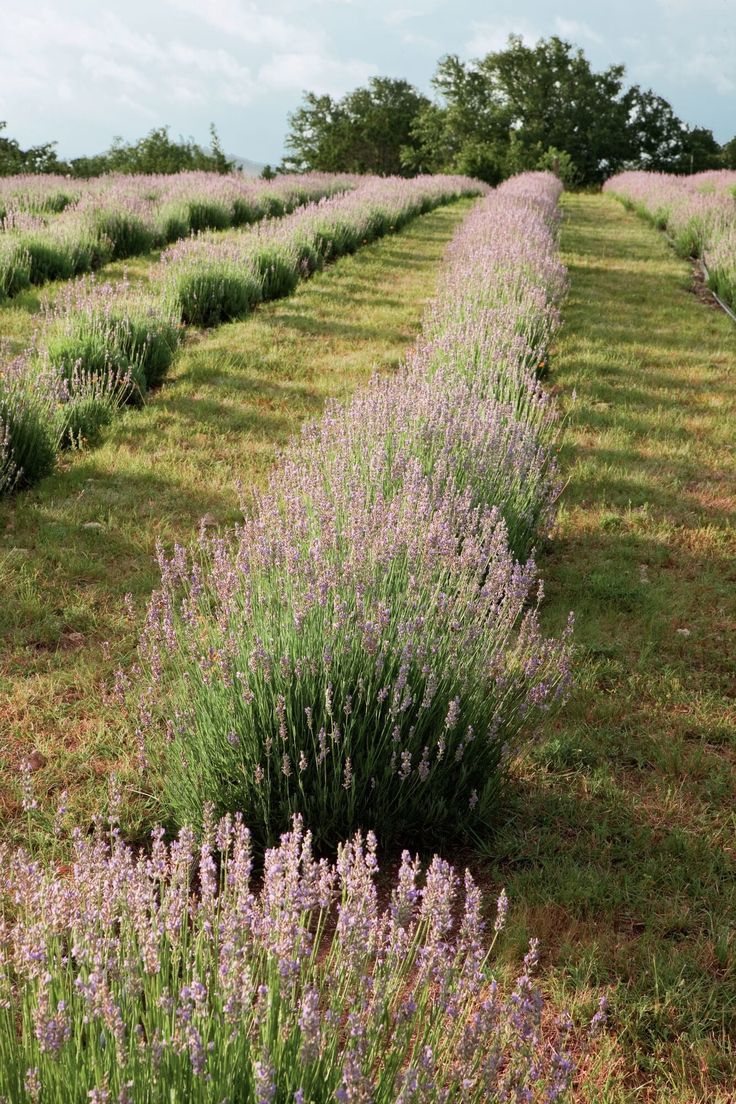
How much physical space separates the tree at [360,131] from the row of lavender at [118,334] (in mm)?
37934

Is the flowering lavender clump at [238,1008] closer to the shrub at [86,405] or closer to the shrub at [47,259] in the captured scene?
the shrub at [86,405]

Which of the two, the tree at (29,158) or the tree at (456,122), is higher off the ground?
the tree at (456,122)

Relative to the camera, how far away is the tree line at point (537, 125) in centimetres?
4541

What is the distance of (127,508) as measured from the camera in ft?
17.7

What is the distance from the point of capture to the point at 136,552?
489 centimetres

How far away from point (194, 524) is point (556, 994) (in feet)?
11.5

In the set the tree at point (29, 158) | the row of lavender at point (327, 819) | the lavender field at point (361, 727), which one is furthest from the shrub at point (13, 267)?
the tree at point (29, 158)

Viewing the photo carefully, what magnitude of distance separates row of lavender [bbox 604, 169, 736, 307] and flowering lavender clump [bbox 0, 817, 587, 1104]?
11.4m

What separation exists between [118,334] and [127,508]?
8.12 ft

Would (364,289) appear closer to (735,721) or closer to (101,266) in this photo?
(101,266)

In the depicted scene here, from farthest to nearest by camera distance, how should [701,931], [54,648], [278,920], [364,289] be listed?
[364,289], [54,648], [701,931], [278,920]

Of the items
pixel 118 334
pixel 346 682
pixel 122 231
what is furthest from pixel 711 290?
pixel 346 682

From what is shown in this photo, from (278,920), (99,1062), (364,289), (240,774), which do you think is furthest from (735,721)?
(364,289)

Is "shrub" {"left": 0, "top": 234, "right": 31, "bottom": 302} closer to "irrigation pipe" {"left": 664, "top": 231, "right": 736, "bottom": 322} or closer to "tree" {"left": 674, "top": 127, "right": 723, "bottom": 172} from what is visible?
"irrigation pipe" {"left": 664, "top": 231, "right": 736, "bottom": 322}
